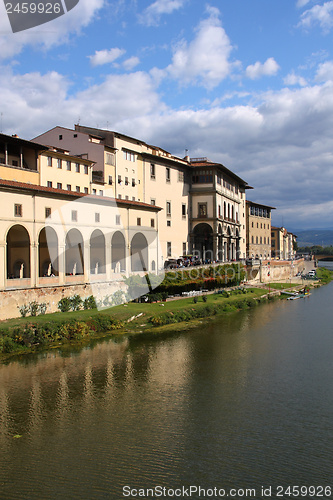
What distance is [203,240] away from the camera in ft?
224

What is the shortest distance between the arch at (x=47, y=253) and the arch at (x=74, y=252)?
5.02 feet

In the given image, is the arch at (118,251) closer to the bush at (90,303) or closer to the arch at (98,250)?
the arch at (98,250)

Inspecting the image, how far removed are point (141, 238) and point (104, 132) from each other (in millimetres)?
12669

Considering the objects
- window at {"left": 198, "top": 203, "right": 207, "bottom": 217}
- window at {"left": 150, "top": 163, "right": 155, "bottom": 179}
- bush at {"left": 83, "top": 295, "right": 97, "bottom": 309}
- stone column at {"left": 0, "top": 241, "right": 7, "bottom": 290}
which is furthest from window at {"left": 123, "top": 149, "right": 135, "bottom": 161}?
stone column at {"left": 0, "top": 241, "right": 7, "bottom": 290}

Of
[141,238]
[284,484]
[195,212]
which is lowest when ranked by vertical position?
[284,484]

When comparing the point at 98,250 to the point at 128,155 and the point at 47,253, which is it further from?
the point at 128,155

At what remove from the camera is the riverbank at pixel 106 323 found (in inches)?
1088

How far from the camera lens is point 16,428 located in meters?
16.9

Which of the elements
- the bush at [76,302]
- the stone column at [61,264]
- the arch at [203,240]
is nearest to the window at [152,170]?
the arch at [203,240]

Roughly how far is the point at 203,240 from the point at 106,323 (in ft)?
121

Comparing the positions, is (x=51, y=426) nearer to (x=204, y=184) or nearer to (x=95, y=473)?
(x=95, y=473)

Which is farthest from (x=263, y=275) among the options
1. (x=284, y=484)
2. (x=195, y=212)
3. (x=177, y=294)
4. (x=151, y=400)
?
(x=284, y=484)

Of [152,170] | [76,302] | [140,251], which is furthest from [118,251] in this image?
[152,170]

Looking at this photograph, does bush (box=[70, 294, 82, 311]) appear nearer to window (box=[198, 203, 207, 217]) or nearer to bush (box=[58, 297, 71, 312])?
bush (box=[58, 297, 71, 312])
